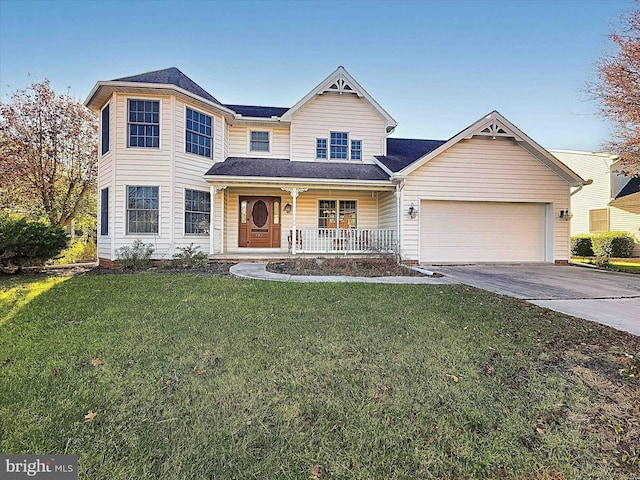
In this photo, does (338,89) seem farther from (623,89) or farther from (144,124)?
(623,89)

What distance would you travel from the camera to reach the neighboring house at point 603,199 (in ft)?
55.8

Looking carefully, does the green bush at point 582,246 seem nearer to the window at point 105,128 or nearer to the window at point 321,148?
the window at point 321,148

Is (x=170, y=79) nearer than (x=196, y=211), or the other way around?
(x=170, y=79)

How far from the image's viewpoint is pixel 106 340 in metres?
4.04

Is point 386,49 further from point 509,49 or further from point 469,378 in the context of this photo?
point 469,378

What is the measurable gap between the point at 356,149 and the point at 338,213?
116 inches

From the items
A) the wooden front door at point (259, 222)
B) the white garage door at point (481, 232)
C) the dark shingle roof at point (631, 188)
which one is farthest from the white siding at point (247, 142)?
the dark shingle roof at point (631, 188)

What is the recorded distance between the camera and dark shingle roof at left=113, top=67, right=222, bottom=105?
36.6ft

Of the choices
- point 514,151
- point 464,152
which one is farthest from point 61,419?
point 514,151

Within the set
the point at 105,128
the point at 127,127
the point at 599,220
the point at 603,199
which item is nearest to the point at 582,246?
the point at 599,220

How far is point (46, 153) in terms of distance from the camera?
51.6 ft

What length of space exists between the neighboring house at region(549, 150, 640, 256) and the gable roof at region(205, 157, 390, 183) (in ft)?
39.3

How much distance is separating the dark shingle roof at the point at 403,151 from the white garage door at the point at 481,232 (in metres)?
2.42

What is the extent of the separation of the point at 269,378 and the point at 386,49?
1461cm
